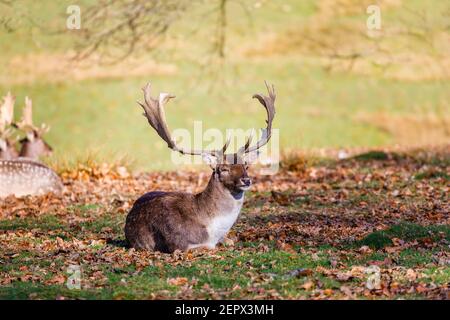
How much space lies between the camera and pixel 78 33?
1750 cm

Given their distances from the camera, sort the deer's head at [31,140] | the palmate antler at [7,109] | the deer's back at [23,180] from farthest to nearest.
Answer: the deer's head at [31,140] < the palmate antler at [7,109] < the deer's back at [23,180]

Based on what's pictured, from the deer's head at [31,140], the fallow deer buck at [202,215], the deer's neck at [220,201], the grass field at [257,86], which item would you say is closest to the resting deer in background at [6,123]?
the deer's head at [31,140]

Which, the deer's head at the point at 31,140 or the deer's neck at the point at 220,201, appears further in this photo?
the deer's head at the point at 31,140

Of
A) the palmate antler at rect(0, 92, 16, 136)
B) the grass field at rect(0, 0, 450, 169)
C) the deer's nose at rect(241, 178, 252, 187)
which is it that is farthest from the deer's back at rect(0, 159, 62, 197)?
the grass field at rect(0, 0, 450, 169)

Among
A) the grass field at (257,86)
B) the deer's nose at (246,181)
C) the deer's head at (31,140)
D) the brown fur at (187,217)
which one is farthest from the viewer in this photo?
the grass field at (257,86)

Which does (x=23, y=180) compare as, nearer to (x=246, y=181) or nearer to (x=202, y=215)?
(x=202, y=215)

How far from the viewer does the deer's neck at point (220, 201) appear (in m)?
10.1

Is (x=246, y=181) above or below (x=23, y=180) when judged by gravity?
above

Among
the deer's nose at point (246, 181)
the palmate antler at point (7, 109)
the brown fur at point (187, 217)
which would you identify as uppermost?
the palmate antler at point (7, 109)

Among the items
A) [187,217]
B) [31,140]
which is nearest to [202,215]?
Answer: [187,217]

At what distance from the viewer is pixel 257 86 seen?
31719 millimetres

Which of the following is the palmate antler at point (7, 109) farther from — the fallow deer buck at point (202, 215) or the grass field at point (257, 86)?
the fallow deer buck at point (202, 215)

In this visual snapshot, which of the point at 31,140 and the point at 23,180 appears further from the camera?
the point at 31,140

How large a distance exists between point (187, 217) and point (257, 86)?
860 inches
